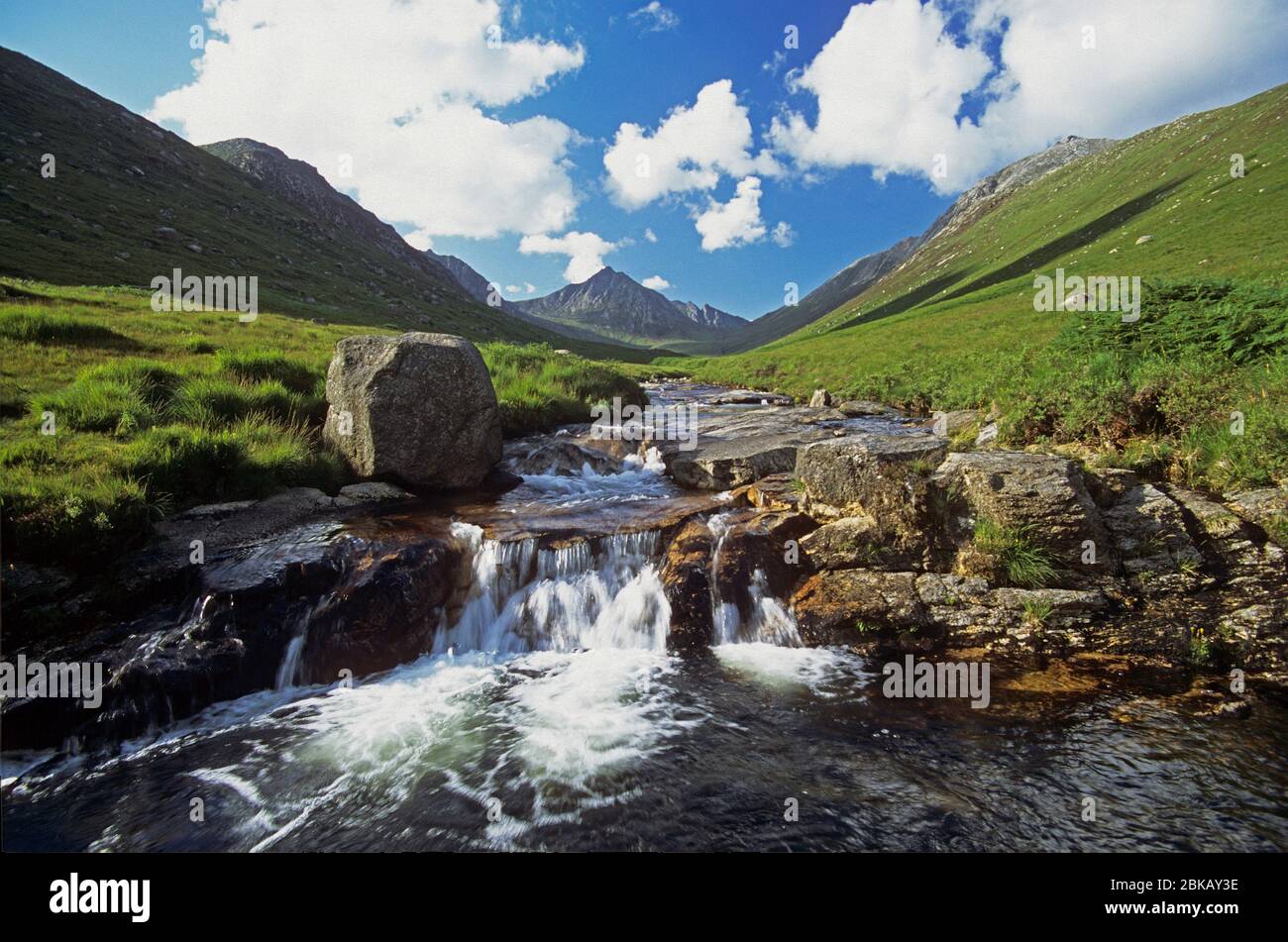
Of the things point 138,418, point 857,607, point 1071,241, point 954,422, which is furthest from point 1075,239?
point 138,418

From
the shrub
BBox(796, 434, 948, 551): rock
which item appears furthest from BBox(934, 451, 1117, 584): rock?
BBox(796, 434, 948, 551): rock

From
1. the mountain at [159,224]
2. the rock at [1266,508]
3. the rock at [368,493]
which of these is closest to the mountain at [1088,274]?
the rock at [1266,508]

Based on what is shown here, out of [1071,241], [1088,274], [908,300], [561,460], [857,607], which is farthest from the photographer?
[908,300]

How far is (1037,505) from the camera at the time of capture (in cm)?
880

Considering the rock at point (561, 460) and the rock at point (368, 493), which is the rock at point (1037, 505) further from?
the rock at point (368, 493)

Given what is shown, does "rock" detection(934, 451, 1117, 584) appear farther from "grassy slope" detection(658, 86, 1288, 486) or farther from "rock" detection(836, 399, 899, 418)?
"rock" detection(836, 399, 899, 418)

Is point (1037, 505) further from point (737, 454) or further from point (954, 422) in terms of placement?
point (954, 422)

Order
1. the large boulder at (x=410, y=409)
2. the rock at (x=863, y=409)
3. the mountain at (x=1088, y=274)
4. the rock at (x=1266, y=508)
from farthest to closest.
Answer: the rock at (x=863, y=409) < the large boulder at (x=410, y=409) < the mountain at (x=1088, y=274) < the rock at (x=1266, y=508)

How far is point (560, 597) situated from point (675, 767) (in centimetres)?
446

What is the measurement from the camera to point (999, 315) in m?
45.1

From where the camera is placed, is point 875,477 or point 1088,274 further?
point 1088,274

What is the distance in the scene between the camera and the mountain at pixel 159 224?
2041 inches

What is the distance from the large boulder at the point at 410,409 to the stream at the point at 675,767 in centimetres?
637

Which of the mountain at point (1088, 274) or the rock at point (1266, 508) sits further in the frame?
the mountain at point (1088, 274)
